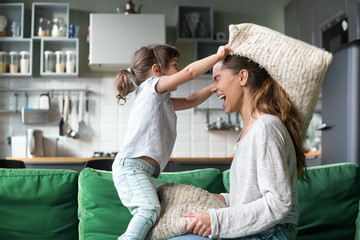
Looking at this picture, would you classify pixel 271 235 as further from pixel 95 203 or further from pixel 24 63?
pixel 24 63

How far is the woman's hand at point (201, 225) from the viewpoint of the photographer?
1.31 meters

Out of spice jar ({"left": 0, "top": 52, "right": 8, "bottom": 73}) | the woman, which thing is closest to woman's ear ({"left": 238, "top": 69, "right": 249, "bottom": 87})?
the woman

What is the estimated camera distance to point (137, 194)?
161 cm

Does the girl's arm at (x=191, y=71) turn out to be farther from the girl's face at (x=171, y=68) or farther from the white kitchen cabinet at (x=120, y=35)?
the white kitchen cabinet at (x=120, y=35)

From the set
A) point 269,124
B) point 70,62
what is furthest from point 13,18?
point 269,124

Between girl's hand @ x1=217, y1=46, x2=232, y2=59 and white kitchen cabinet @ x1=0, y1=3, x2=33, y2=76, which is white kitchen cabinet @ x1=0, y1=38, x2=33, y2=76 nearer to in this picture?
white kitchen cabinet @ x1=0, y1=3, x2=33, y2=76

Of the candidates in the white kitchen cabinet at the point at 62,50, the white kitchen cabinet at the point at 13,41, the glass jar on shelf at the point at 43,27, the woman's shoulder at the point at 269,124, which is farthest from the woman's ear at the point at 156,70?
the glass jar on shelf at the point at 43,27

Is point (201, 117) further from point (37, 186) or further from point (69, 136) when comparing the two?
point (37, 186)

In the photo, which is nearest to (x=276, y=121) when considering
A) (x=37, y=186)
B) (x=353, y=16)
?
(x=37, y=186)

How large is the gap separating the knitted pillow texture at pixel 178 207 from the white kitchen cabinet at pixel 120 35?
4013mm

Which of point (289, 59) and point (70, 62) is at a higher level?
point (70, 62)

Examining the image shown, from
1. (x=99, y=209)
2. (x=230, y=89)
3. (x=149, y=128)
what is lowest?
(x=99, y=209)

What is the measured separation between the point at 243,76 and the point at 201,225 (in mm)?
467

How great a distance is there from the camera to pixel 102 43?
542 cm
